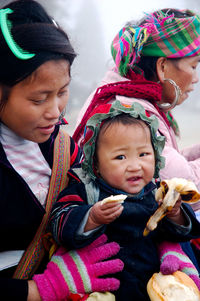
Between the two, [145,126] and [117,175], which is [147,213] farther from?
[145,126]

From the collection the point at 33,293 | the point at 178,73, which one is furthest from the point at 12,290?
the point at 178,73

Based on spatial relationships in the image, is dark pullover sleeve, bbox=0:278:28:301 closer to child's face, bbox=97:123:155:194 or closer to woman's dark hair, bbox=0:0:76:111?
child's face, bbox=97:123:155:194

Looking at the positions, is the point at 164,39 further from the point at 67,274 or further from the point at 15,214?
the point at 67,274

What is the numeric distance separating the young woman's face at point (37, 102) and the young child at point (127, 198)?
22 centimetres

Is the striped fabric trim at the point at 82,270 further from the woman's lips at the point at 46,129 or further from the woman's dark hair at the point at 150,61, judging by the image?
the woman's dark hair at the point at 150,61

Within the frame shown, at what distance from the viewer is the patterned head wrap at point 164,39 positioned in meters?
2.11

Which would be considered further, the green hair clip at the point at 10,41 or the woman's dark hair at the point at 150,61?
the woman's dark hair at the point at 150,61

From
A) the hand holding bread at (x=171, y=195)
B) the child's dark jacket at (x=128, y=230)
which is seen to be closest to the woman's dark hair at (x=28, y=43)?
the child's dark jacket at (x=128, y=230)

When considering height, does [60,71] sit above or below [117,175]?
above

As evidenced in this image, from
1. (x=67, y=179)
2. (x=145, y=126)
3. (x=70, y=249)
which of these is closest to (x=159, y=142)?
(x=145, y=126)

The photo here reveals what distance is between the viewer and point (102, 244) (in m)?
1.38

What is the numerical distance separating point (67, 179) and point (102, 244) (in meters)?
0.34

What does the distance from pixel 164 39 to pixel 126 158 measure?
3.42ft

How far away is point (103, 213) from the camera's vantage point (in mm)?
1246
